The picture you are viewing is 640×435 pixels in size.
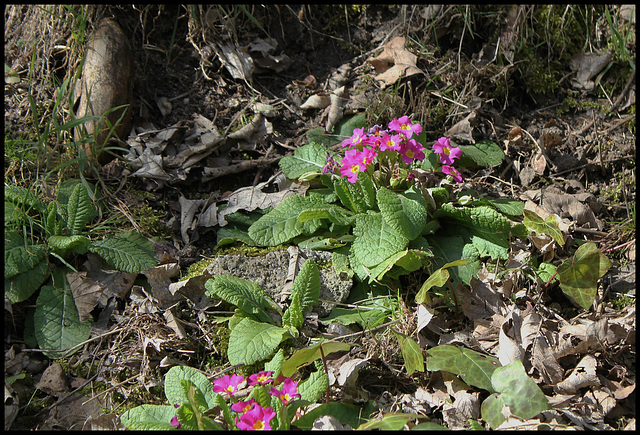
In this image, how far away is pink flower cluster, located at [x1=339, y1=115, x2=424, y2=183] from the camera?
2482mm

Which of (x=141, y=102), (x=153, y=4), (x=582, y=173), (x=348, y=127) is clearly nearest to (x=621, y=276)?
(x=582, y=173)

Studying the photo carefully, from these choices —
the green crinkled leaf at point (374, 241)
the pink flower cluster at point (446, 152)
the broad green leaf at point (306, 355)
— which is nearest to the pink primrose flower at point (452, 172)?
the pink flower cluster at point (446, 152)

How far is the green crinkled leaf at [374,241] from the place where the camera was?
239cm

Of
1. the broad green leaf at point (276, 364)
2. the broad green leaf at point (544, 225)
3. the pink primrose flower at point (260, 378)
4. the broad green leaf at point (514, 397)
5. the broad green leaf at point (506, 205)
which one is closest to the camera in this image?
the broad green leaf at point (514, 397)

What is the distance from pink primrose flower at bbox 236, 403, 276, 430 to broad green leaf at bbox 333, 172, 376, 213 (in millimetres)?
1333

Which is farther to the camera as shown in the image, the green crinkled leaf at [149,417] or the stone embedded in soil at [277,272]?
the stone embedded in soil at [277,272]

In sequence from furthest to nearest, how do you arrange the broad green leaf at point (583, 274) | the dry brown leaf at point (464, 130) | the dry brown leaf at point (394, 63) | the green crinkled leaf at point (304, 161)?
1. the dry brown leaf at point (394, 63)
2. the dry brown leaf at point (464, 130)
3. the green crinkled leaf at point (304, 161)
4. the broad green leaf at point (583, 274)

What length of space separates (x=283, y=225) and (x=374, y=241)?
0.50m

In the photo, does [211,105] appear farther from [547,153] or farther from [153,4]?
[547,153]

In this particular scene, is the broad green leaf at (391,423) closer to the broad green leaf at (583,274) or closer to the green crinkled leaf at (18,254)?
the broad green leaf at (583,274)

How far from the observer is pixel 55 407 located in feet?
6.79

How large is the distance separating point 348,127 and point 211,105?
3.10 feet

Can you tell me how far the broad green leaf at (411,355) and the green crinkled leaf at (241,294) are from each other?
2.14 ft

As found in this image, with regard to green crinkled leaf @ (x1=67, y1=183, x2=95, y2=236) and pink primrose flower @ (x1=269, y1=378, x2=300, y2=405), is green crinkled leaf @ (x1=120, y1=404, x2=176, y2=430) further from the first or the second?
green crinkled leaf @ (x1=67, y1=183, x2=95, y2=236)
